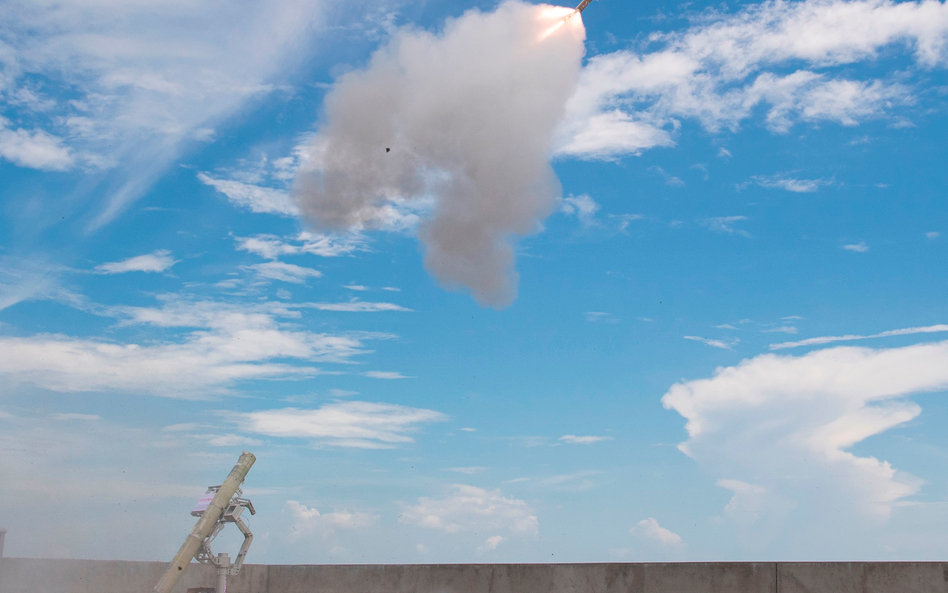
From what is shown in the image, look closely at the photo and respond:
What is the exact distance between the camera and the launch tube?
58.4 feet

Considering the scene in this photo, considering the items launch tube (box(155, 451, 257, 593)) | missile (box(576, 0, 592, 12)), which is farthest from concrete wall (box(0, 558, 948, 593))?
missile (box(576, 0, 592, 12))

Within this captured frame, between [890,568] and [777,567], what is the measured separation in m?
1.63

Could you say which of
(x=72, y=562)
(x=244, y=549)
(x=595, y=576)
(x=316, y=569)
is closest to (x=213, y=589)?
(x=244, y=549)

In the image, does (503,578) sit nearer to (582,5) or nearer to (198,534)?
(198,534)

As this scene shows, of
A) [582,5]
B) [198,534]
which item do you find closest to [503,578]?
[198,534]

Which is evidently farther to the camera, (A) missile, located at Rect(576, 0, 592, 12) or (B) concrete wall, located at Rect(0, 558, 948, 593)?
(A) missile, located at Rect(576, 0, 592, 12)

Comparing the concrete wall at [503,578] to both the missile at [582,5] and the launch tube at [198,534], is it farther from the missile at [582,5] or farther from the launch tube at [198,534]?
the missile at [582,5]

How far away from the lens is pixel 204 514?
1827 cm

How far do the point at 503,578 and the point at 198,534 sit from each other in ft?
23.4

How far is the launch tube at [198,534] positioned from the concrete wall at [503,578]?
832mm

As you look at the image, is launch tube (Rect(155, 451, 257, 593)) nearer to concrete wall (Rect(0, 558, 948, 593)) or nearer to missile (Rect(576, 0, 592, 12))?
concrete wall (Rect(0, 558, 948, 593))

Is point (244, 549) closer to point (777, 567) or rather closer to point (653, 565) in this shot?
point (653, 565)

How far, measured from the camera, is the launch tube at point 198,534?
17.8 m

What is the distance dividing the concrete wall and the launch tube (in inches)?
32.7
